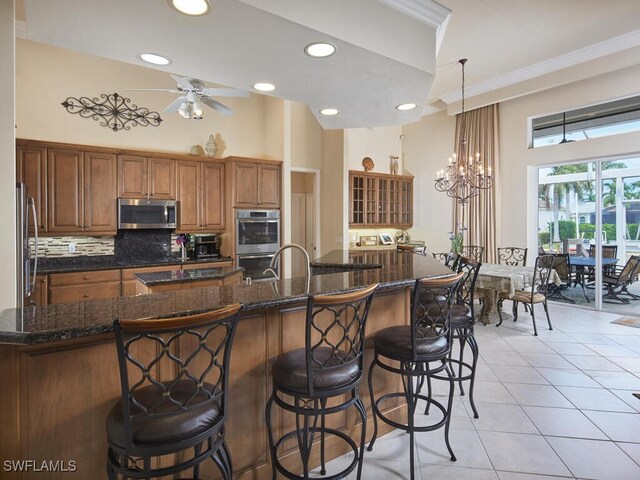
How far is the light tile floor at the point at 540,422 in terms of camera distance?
2.05 m

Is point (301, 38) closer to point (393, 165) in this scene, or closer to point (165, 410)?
point (165, 410)

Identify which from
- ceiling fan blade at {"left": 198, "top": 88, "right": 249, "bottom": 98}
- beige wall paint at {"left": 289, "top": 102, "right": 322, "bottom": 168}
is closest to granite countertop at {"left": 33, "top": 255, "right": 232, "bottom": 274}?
ceiling fan blade at {"left": 198, "top": 88, "right": 249, "bottom": 98}

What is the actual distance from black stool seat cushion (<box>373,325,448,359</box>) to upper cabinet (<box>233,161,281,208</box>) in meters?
3.75

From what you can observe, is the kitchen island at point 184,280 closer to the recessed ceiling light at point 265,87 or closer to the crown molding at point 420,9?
the recessed ceiling light at point 265,87

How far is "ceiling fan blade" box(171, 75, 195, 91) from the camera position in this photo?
133 inches

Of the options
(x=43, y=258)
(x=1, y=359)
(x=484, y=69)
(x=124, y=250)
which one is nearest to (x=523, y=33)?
(x=484, y=69)

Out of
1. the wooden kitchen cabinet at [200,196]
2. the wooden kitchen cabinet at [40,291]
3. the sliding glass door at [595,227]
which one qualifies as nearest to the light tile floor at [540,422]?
the sliding glass door at [595,227]

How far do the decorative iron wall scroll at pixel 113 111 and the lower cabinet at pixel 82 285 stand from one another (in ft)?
6.99

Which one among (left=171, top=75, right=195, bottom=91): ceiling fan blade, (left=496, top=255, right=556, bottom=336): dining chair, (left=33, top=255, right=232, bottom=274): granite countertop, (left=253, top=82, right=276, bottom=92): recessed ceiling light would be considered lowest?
(left=496, top=255, right=556, bottom=336): dining chair

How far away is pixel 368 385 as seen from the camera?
2.31m

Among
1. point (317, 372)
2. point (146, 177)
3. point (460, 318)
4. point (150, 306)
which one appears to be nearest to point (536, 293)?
point (460, 318)

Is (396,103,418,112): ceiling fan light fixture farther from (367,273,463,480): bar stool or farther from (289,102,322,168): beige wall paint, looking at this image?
(289,102,322,168): beige wall paint

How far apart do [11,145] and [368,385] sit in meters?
2.71

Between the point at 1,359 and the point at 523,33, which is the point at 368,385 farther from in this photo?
the point at 523,33
